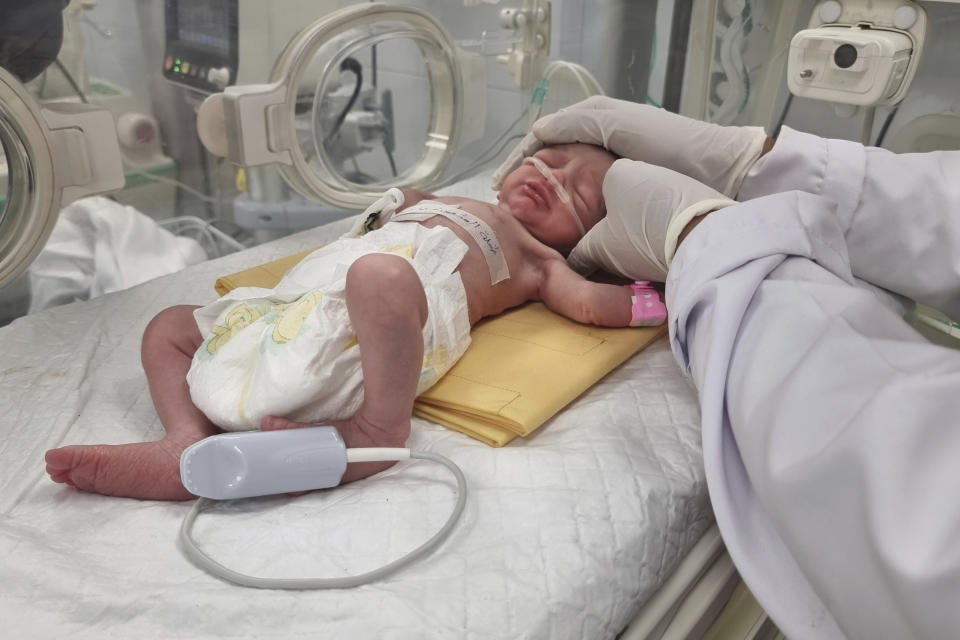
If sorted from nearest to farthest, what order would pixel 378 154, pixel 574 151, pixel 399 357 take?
pixel 399 357 < pixel 574 151 < pixel 378 154

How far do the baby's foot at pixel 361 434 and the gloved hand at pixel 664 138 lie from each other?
0.71 metres

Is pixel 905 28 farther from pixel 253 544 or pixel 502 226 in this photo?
pixel 253 544

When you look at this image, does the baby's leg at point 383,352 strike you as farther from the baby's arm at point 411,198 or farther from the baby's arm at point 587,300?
the baby's arm at point 411,198

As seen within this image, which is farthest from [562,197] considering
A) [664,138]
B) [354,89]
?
[354,89]

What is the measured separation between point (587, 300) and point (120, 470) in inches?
27.6

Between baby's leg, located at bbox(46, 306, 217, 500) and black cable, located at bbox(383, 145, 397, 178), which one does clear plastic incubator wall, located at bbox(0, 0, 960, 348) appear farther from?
baby's leg, located at bbox(46, 306, 217, 500)

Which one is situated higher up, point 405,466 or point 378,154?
point 378,154

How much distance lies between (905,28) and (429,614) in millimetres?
1410

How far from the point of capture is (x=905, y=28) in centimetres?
137

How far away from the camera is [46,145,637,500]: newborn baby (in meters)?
0.84

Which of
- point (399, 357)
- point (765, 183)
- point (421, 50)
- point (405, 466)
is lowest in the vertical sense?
point (405, 466)

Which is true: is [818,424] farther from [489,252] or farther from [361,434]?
[489,252]

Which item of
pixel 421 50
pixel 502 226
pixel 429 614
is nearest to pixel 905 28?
pixel 502 226

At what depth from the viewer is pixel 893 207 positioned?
105cm
